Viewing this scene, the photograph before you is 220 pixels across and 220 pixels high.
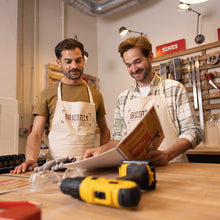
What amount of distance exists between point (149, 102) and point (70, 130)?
2.01ft

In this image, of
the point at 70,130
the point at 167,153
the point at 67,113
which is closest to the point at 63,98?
the point at 67,113

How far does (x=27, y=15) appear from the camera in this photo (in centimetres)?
323

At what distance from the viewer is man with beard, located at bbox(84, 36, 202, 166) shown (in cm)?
139

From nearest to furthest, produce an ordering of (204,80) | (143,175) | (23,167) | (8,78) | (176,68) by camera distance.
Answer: (143,175), (23,167), (8,78), (204,80), (176,68)

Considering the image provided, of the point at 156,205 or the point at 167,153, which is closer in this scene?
the point at 156,205

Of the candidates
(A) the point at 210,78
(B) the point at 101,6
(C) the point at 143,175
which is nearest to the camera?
(C) the point at 143,175

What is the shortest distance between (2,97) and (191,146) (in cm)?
230

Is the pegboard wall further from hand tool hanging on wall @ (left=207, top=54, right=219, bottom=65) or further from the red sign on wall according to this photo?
the red sign on wall

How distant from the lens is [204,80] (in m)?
2.99

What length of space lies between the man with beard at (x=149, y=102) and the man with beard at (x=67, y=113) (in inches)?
9.9

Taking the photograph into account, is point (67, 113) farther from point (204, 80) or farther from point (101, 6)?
point (101, 6)

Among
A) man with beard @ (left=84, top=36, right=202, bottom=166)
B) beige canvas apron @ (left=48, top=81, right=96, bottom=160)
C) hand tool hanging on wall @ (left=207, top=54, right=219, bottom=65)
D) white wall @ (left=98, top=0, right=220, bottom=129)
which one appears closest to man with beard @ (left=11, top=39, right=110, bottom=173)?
beige canvas apron @ (left=48, top=81, right=96, bottom=160)

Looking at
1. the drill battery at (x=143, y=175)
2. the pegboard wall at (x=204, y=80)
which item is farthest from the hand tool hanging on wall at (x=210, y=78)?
the drill battery at (x=143, y=175)

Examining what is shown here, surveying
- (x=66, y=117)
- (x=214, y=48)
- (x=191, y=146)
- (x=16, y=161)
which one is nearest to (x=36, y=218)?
(x=191, y=146)
